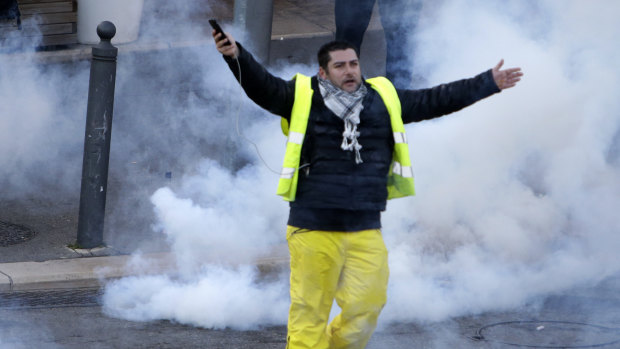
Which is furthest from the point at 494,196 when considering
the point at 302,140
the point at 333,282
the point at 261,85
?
the point at 261,85

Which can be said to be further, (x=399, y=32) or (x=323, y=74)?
(x=399, y=32)

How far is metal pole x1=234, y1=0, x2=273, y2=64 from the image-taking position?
6.85 m

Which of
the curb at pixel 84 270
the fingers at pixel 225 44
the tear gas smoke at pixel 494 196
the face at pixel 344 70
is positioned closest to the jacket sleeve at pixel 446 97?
the face at pixel 344 70

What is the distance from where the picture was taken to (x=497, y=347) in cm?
518

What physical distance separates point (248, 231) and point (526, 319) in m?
1.75

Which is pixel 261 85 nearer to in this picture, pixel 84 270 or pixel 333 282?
pixel 333 282

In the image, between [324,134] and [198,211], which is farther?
[198,211]

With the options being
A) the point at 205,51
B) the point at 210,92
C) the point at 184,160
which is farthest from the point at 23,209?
the point at 205,51

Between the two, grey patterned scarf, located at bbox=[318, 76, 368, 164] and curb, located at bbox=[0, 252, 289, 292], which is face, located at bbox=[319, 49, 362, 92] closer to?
grey patterned scarf, located at bbox=[318, 76, 368, 164]

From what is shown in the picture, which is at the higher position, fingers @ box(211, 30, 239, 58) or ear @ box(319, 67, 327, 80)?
fingers @ box(211, 30, 239, 58)

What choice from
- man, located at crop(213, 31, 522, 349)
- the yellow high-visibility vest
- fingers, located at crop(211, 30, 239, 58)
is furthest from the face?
fingers, located at crop(211, 30, 239, 58)

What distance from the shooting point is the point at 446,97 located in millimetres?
4531

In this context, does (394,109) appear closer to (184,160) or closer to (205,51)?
(184,160)

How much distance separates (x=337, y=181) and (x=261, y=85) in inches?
19.5
